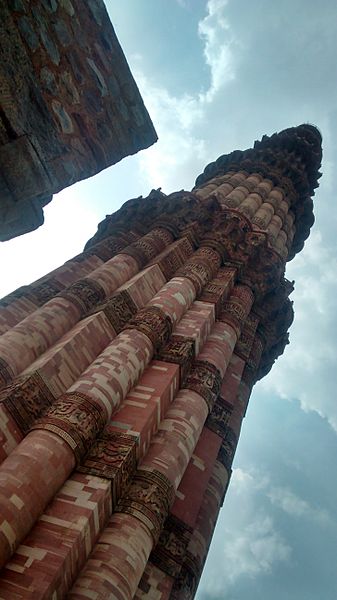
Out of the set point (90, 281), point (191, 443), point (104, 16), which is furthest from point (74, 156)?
point (90, 281)

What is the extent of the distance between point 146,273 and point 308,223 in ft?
45.6

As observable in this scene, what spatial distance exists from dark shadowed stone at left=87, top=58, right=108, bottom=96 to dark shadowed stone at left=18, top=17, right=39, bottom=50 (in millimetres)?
660

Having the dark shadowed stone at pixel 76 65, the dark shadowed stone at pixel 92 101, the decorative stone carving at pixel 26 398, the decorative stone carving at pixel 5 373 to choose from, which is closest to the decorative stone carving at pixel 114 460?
the decorative stone carving at pixel 26 398

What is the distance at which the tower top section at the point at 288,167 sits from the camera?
20844 mm

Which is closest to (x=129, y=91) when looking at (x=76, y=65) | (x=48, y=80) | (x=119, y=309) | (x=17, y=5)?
(x=76, y=65)

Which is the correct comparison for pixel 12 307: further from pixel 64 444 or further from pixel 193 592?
pixel 193 592

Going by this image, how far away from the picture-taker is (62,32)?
12.5 feet

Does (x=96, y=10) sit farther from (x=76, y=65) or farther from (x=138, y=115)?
(x=138, y=115)

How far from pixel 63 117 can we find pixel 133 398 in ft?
14.1

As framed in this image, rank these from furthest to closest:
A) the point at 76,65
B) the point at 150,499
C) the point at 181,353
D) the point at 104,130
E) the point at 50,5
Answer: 1. the point at 181,353
2. the point at 150,499
3. the point at 104,130
4. the point at 76,65
5. the point at 50,5

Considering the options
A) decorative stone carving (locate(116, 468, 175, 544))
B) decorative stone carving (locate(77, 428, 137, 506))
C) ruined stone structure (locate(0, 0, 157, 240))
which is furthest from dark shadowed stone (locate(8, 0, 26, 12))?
decorative stone carving (locate(116, 468, 175, 544))

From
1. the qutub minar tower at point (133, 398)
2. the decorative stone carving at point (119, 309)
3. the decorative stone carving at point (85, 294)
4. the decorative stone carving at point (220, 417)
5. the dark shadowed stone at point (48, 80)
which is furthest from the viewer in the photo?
the decorative stone carving at point (220, 417)

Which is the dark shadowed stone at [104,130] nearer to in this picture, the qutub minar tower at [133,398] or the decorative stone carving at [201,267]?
the qutub minar tower at [133,398]

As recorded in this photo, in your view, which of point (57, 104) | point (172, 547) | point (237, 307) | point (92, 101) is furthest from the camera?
point (237, 307)
